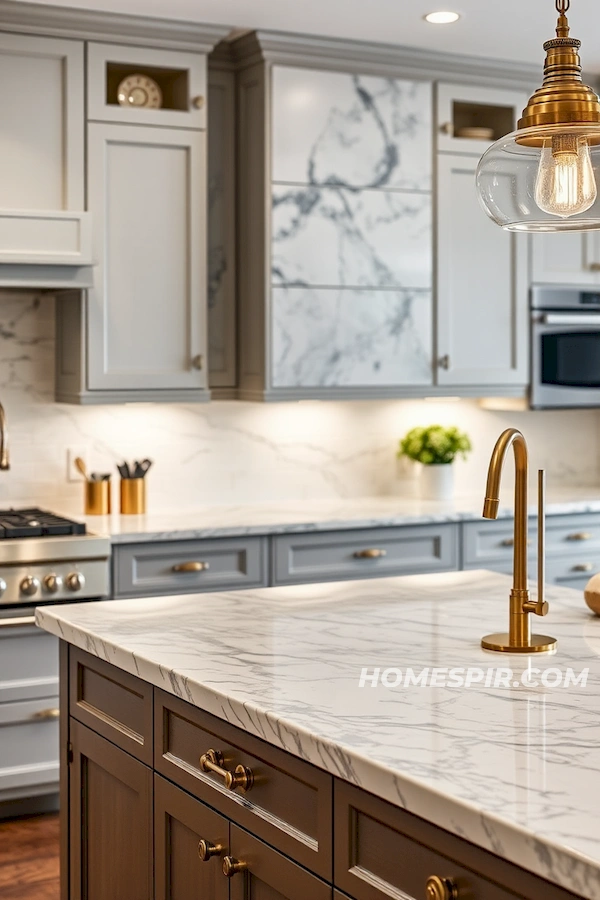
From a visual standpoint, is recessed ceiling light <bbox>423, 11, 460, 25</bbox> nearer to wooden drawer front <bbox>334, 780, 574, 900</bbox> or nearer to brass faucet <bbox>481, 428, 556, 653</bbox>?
brass faucet <bbox>481, 428, 556, 653</bbox>

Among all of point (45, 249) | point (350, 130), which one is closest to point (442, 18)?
point (350, 130)

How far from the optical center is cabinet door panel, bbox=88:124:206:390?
3.94m

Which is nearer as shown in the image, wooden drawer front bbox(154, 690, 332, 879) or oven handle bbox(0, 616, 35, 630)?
wooden drawer front bbox(154, 690, 332, 879)

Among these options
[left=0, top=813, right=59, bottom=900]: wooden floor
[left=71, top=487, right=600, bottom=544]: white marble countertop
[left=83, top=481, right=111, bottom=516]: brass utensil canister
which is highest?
[left=83, top=481, right=111, bottom=516]: brass utensil canister

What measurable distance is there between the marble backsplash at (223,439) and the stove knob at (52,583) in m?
0.66

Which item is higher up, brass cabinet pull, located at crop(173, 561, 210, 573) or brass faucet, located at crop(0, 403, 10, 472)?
brass faucet, located at crop(0, 403, 10, 472)

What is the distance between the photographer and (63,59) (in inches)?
152

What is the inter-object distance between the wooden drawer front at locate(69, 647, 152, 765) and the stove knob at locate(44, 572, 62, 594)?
1.20 meters

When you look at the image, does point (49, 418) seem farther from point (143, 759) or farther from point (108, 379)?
point (143, 759)

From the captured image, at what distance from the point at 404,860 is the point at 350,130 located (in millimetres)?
3342

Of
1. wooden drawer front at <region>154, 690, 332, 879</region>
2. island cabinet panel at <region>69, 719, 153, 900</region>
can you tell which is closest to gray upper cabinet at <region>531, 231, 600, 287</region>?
island cabinet panel at <region>69, 719, 153, 900</region>

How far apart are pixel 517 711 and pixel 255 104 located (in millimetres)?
3126

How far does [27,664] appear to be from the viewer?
3.60 metres

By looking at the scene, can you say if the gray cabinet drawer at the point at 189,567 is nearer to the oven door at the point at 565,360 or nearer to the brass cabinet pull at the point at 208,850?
the oven door at the point at 565,360
